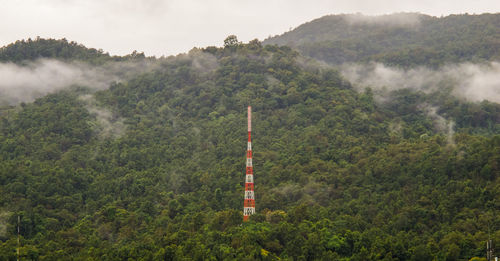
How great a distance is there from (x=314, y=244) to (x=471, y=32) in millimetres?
77879

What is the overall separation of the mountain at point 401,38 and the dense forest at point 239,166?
18.6 meters

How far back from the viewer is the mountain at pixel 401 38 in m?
107

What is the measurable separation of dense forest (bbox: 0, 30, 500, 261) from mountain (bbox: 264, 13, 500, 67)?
1855 centimetres

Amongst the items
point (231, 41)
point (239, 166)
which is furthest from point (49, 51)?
point (239, 166)

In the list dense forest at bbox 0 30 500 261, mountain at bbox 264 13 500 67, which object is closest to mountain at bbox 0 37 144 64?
dense forest at bbox 0 30 500 261

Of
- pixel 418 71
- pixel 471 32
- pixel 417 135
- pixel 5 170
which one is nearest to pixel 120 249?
pixel 5 170

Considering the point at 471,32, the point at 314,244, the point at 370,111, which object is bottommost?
the point at 314,244

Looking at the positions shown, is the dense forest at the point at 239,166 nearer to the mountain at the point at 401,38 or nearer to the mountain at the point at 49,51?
the mountain at the point at 49,51

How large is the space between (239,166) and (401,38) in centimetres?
7508

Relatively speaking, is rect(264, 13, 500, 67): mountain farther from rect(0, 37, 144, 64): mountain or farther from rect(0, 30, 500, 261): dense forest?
rect(0, 37, 144, 64): mountain

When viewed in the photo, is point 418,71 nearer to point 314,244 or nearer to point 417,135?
point 417,135

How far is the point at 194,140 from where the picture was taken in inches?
3078

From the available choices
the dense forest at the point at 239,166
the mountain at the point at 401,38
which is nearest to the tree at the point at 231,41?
the dense forest at the point at 239,166

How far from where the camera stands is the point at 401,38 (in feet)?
443
